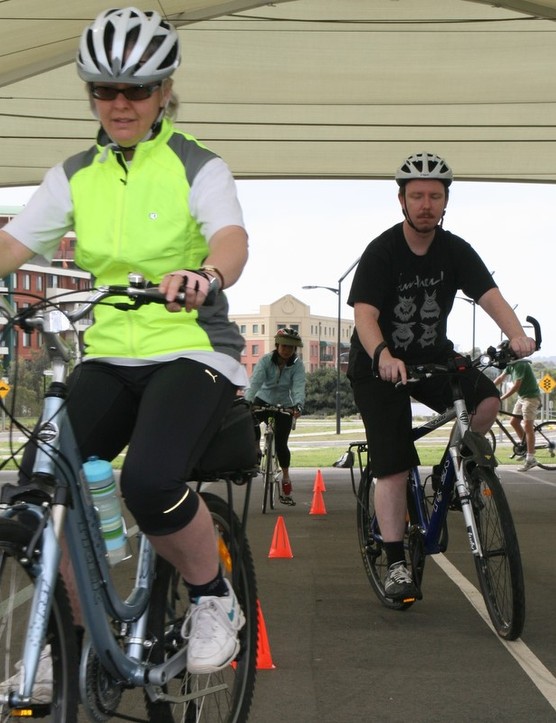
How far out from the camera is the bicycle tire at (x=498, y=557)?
5.79m

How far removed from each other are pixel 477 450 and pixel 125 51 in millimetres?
3142

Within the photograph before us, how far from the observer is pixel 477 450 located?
6.11 meters

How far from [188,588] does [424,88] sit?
13.8 metres

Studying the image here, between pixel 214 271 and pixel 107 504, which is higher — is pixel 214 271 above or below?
above

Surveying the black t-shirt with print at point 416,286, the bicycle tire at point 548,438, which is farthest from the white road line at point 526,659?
the bicycle tire at point 548,438

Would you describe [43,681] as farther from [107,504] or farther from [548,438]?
[548,438]

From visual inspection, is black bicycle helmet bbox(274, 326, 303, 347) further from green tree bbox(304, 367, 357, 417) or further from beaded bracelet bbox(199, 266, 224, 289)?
green tree bbox(304, 367, 357, 417)

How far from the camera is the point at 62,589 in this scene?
3.13 metres

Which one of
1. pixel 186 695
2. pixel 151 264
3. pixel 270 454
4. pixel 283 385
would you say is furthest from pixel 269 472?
pixel 151 264

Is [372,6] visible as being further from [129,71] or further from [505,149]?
[129,71]

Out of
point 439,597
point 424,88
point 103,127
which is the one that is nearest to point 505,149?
point 424,88

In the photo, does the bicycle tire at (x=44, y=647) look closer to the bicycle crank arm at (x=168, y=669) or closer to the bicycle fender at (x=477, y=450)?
the bicycle crank arm at (x=168, y=669)

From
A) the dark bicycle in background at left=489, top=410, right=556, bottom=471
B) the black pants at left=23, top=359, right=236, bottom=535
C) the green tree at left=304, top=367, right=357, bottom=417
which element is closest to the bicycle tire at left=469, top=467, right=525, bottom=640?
the black pants at left=23, top=359, right=236, bottom=535

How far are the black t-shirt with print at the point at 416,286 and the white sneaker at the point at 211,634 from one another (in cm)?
304
